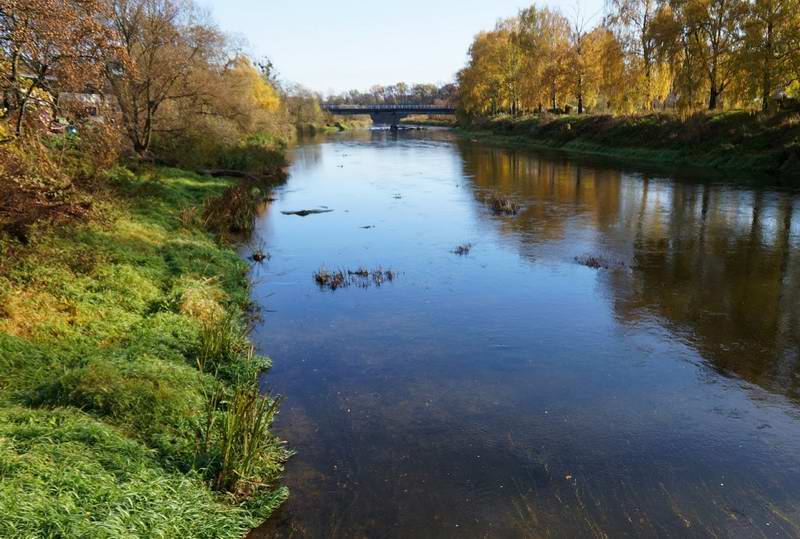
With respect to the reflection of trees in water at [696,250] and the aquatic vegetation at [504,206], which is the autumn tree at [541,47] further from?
the aquatic vegetation at [504,206]

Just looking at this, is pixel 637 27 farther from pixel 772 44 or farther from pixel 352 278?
pixel 352 278

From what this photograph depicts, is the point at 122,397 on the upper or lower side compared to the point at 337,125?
lower

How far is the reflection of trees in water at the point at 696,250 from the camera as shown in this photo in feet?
38.1

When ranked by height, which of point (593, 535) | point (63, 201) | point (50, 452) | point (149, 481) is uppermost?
point (63, 201)

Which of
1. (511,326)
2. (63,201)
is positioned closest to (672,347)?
(511,326)

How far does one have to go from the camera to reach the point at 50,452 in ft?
20.1

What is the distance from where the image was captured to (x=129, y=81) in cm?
2695

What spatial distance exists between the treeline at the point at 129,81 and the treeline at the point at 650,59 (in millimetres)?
31126

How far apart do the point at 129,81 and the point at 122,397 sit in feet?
77.5

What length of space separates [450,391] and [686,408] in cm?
378

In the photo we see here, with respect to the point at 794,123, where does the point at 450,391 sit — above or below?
below

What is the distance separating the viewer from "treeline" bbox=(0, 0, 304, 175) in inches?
405

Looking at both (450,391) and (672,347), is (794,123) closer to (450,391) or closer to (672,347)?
(672,347)

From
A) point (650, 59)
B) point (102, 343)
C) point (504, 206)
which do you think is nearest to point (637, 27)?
point (650, 59)
